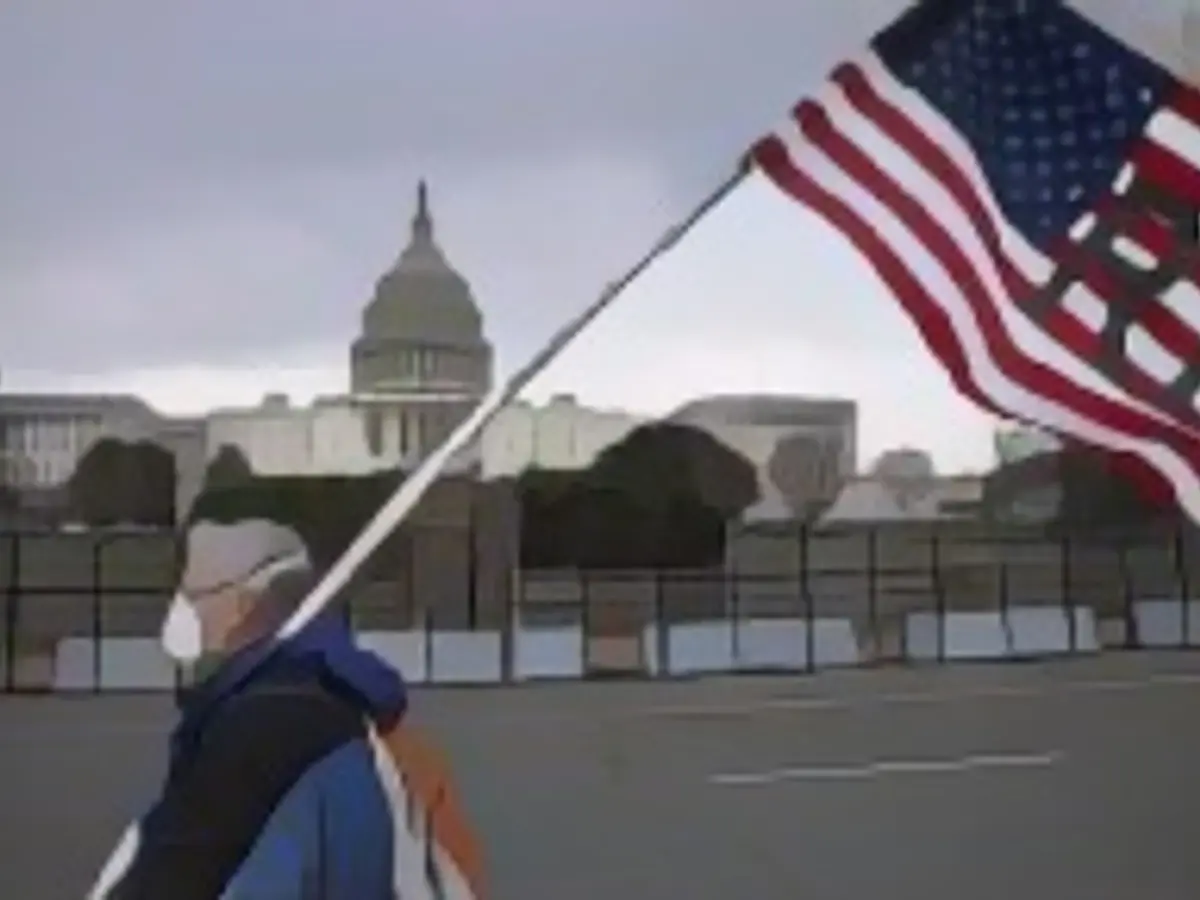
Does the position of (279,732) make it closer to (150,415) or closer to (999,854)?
(150,415)

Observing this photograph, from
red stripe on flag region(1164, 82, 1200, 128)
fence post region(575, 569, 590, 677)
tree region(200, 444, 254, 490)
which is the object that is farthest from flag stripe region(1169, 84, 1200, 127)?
tree region(200, 444, 254, 490)

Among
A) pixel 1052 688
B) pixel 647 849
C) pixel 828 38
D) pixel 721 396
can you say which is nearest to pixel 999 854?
pixel 1052 688

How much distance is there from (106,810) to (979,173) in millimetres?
1017

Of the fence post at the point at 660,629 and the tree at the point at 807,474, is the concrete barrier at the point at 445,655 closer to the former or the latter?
the fence post at the point at 660,629

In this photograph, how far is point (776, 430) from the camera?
6.88ft

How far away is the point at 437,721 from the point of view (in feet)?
6.59

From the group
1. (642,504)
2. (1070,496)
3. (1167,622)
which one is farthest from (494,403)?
(1167,622)

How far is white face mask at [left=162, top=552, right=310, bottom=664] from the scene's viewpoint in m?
1.65

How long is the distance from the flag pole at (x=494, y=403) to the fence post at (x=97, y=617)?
25 cm

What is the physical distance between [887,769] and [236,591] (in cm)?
83

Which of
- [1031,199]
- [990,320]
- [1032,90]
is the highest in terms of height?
[1032,90]

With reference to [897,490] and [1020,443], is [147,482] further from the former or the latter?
[1020,443]

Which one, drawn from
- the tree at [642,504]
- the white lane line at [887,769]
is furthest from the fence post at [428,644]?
the white lane line at [887,769]

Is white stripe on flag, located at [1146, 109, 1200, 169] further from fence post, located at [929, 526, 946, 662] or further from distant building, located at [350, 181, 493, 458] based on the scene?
distant building, located at [350, 181, 493, 458]
